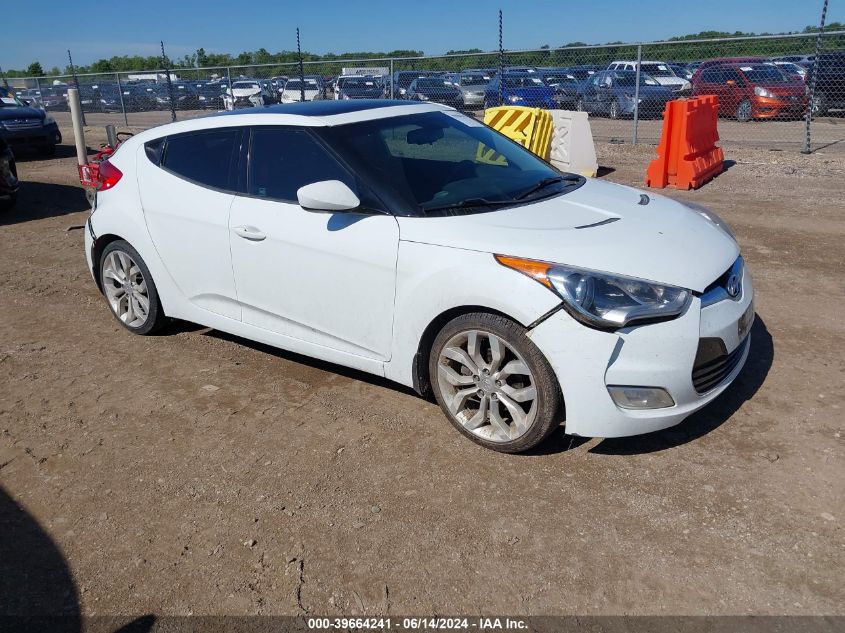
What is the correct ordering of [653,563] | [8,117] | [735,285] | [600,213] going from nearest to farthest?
[653,563], [735,285], [600,213], [8,117]

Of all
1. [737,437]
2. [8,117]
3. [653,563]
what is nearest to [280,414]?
[653,563]

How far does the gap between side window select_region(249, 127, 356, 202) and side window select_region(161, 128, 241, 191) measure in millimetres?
179

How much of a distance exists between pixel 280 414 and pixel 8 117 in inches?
594

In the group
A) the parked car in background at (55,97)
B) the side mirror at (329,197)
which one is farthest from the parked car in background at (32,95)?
the side mirror at (329,197)

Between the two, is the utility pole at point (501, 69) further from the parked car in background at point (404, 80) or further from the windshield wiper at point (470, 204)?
the windshield wiper at point (470, 204)

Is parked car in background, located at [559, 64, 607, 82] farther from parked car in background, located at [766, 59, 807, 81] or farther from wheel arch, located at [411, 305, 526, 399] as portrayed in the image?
wheel arch, located at [411, 305, 526, 399]

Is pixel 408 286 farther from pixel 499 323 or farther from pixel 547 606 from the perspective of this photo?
pixel 547 606

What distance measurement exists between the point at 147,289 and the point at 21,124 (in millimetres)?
13374

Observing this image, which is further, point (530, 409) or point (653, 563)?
point (530, 409)

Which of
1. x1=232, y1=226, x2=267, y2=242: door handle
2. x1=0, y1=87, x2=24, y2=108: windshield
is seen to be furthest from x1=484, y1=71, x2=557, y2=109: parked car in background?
x1=232, y1=226, x2=267, y2=242: door handle

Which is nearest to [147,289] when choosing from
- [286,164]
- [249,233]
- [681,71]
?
[249,233]

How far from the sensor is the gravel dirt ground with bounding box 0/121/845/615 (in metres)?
2.76

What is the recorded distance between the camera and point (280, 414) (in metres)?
4.14

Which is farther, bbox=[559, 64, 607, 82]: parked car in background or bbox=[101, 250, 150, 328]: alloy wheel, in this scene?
bbox=[559, 64, 607, 82]: parked car in background
